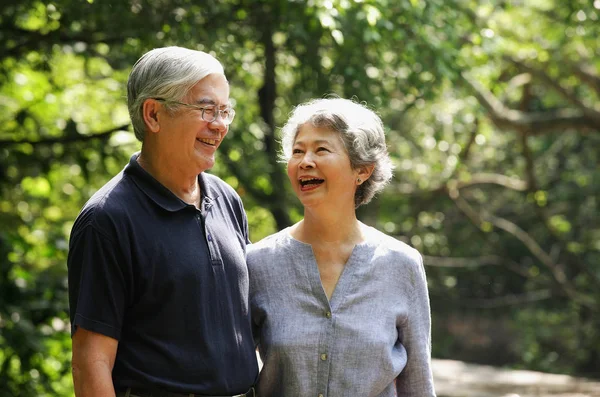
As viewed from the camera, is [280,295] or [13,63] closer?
[280,295]

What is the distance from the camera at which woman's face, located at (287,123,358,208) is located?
253 centimetres

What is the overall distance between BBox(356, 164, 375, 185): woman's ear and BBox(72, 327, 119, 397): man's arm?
94cm

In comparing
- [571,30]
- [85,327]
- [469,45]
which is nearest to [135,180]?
[85,327]

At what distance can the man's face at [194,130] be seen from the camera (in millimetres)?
2244

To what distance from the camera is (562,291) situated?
10.4 meters

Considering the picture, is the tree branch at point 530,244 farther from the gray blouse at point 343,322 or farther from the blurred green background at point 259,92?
the gray blouse at point 343,322

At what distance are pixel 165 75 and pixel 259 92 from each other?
391 cm

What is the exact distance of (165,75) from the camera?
221cm

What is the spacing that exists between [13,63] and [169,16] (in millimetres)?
1430

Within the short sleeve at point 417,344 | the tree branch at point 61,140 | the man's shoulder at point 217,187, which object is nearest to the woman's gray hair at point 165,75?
the man's shoulder at point 217,187

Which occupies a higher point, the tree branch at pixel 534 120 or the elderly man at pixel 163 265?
the elderly man at pixel 163 265

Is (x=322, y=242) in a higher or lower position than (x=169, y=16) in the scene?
lower

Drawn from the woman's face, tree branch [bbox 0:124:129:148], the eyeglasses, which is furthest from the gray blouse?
tree branch [bbox 0:124:129:148]

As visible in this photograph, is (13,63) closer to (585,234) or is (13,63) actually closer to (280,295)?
(280,295)
